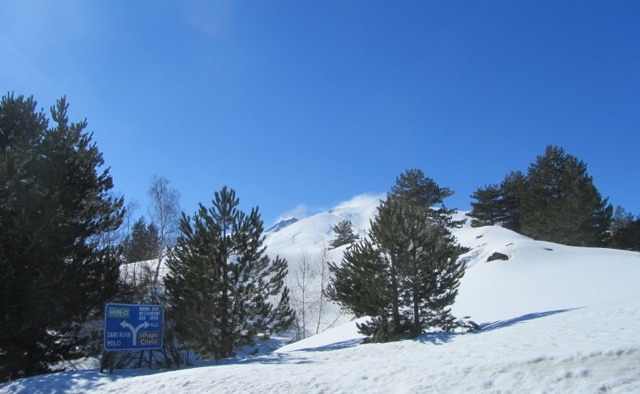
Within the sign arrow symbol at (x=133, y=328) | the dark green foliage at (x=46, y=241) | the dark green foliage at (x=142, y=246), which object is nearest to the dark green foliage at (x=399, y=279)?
the sign arrow symbol at (x=133, y=328)

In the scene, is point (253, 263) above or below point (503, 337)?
above

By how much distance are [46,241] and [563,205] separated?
40.3m

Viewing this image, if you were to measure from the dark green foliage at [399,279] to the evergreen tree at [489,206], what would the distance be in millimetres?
42901

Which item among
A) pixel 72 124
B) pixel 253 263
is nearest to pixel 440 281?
pixel 253 263

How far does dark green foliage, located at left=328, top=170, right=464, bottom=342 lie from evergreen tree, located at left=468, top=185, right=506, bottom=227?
141ft

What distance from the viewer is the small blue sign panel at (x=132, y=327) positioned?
1205cm

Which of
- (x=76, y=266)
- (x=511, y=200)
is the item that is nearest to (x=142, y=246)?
(x=76, y=266)

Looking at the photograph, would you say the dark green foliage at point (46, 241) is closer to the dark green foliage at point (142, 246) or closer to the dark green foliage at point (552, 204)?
the dark green foliage at point (142, 246)

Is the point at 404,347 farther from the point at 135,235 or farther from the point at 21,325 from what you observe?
the point at 135,235

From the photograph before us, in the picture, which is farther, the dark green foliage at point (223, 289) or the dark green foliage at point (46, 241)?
the dark green foliage at point (223, 289)

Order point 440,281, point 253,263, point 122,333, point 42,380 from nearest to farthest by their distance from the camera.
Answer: point 42,380
point 122,333
point 440,281
point 253,263

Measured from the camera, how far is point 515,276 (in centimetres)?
2808

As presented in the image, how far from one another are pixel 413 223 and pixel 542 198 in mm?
36374

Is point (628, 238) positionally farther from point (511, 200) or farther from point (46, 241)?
point (46, 241)
